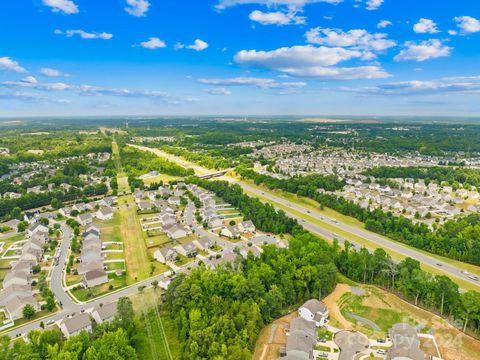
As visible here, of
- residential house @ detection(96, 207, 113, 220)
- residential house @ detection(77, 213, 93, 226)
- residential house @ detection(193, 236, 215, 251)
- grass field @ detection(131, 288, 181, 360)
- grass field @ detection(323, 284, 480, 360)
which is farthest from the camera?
residential house @ detection(96, 207, 113, 220)

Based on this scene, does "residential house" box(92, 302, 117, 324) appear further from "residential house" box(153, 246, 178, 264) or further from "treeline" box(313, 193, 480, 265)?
"treeline" box(313, 193, 480, 265)

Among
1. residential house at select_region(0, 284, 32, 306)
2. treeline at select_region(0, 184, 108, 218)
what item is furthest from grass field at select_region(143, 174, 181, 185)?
residential house at select_region(0, 284, 32, 306)

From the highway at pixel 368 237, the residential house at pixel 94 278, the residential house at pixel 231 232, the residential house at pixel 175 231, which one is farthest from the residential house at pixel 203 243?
the highway at pixel 368 237

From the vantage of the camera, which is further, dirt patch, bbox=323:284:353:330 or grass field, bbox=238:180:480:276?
grass field, bbox=238:180:480:276

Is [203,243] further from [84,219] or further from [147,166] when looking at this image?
[147,166]

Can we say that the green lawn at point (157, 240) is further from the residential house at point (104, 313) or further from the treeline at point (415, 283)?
the treeline at point (415, 283)

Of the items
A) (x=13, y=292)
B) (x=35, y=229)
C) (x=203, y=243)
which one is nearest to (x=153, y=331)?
(x=13, y=292)
